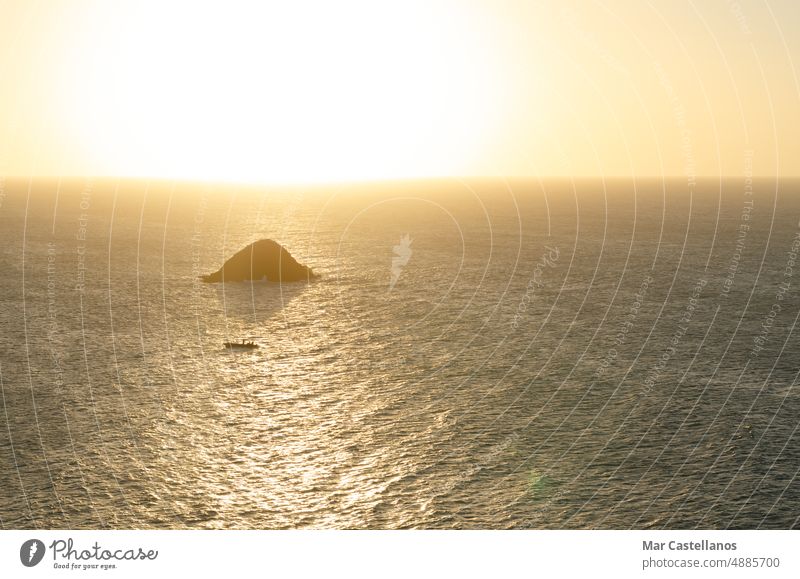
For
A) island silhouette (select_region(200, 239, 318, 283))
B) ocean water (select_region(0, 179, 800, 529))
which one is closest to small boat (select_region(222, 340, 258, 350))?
ocean water (select_region(0, 179, 800, 529))

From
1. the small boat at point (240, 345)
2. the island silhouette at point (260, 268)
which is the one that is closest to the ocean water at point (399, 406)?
the small boat at point (240, 345)

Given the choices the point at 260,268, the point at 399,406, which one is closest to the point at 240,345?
the point at 399,406

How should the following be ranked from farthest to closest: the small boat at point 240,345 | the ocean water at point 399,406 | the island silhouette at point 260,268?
the island silhouette at point 260,268, the small boat at point 240,345, the ocean water at point 399,406

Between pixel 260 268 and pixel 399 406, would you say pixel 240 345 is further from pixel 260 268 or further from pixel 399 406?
pixel 260 268

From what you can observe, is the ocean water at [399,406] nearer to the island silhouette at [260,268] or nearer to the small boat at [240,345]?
the small boat at [240,345]

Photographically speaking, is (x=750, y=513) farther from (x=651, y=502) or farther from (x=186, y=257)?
(x=186, y=257)

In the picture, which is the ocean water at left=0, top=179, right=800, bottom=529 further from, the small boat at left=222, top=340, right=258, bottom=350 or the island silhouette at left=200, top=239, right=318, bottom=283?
the island silhouette at left=200, top=239, right=318, bottom=283
